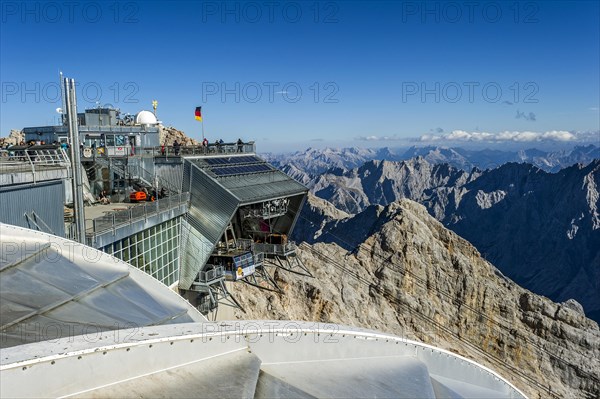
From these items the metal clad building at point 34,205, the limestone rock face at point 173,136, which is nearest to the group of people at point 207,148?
the metal clad building at point 34,205

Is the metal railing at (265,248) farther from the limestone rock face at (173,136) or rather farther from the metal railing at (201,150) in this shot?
the limestone rock face at (173,136)

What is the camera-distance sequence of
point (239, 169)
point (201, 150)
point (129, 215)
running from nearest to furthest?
1. point (129, 215)
2. point (239, 169)
3. point (201, 150)

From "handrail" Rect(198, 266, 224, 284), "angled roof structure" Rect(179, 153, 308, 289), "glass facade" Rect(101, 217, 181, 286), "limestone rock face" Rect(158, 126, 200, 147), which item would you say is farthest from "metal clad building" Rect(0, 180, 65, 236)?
"limestone rock face" Rect(158, 126, 200, 147)

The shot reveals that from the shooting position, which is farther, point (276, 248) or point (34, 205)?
point (276, 248)

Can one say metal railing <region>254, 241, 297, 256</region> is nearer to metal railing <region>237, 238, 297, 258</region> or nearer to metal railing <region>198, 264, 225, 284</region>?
metal railing <region>237, 238, 297, 258</region>

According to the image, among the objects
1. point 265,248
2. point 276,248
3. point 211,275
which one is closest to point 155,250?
point 211,275

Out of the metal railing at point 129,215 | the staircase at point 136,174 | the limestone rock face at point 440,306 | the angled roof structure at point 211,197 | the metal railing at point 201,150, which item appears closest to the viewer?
the metal railing at point 129,215

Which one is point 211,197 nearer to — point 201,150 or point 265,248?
point 265,248
